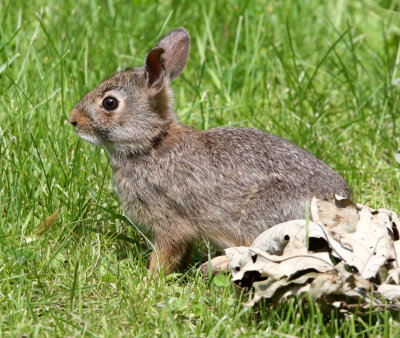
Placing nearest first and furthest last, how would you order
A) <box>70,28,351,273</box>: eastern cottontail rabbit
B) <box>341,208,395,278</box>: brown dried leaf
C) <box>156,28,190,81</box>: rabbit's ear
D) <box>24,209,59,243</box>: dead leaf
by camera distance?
1. <box>341,208,395,278</box>: brown dried leaf
2. <box>24,209,59,243</box>: dead leaf
3. <box>70,28,351,273</box>: eastern cottontail rabbit
4. <box>156,28,190,81</box>: rabbit's ear

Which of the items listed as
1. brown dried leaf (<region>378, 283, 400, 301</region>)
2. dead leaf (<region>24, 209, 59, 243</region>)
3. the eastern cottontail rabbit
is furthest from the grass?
the eastern cottontail rabbit

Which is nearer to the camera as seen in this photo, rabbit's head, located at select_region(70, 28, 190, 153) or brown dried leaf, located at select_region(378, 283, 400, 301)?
brown dried leaf, located at select_region(378, 283, 400, 301)

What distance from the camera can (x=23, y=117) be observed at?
590cm

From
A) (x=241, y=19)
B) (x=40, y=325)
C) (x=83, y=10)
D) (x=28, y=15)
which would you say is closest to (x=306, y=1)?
(x=241, y=19)

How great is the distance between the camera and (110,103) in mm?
5555

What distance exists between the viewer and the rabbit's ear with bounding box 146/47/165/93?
215 inches

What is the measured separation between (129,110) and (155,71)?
1.16 ft

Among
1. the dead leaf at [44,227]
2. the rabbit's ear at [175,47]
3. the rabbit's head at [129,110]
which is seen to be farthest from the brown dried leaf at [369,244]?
the dead leaf at [44,227]

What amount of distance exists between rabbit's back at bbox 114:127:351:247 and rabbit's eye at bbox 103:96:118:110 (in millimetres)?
434

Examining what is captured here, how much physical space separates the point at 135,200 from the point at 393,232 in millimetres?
1848

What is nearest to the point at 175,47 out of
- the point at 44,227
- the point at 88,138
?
the point at 88,138

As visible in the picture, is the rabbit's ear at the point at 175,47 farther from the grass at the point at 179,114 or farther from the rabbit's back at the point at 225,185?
the grass at the point at 179,114

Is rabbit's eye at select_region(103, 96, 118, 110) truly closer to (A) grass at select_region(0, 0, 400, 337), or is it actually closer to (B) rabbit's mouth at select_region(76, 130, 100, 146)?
(B) rabbit's mouth at select_region(76, 130, 100, 146)

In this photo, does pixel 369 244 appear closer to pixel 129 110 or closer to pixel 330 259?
pixel 330 259
